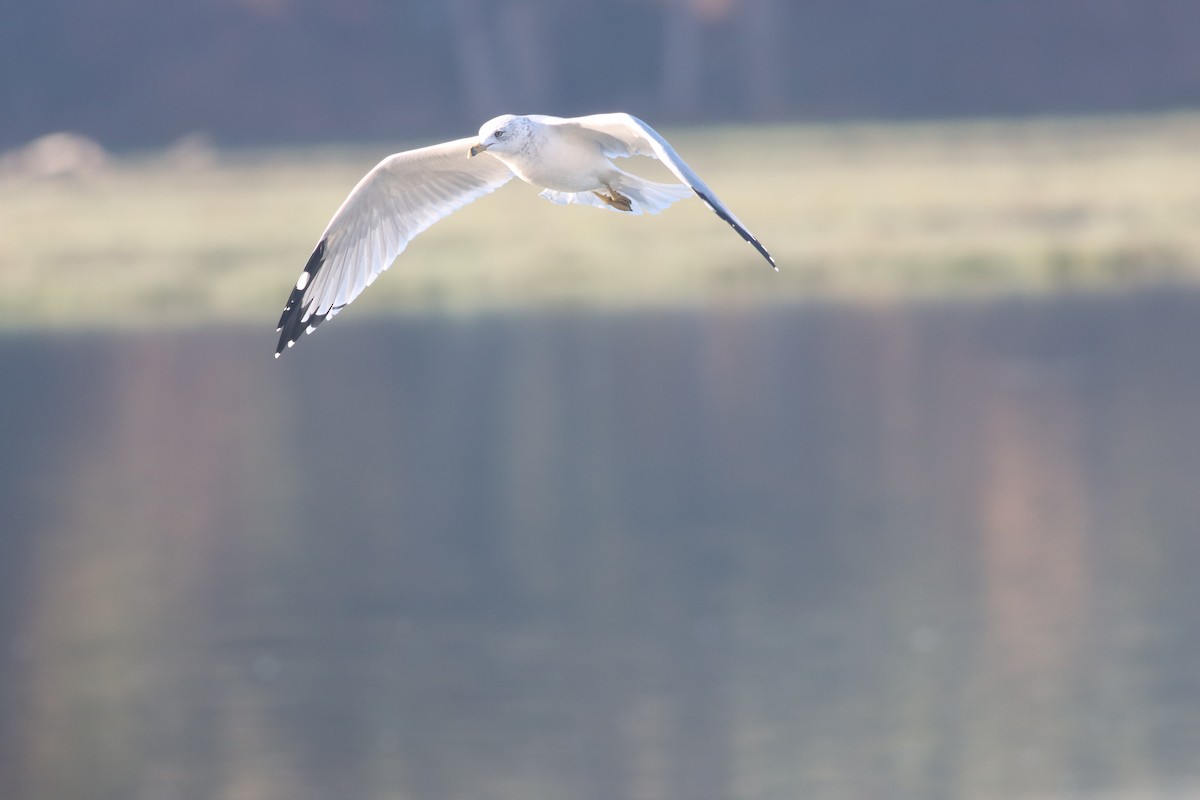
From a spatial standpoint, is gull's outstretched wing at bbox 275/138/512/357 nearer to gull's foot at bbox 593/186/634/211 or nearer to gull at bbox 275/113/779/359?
gull at bbox 275/113/779/359

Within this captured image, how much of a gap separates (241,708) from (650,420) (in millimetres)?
10152

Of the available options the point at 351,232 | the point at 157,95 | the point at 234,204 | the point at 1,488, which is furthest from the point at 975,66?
the point at 351,232

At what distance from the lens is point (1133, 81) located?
142ft

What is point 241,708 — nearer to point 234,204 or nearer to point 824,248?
point 824,248

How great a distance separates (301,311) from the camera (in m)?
9.48

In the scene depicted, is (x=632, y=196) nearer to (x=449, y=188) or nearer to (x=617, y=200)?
(x=617, y=200)

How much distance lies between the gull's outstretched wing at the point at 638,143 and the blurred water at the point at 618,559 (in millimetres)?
4605

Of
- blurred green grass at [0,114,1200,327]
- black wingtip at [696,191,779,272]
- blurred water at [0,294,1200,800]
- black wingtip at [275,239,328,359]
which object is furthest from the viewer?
blurred green grass at [0,114,1200,327]

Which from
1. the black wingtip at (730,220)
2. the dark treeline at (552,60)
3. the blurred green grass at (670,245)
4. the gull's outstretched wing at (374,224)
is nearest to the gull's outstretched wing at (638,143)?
the black wingtip at (730,220)

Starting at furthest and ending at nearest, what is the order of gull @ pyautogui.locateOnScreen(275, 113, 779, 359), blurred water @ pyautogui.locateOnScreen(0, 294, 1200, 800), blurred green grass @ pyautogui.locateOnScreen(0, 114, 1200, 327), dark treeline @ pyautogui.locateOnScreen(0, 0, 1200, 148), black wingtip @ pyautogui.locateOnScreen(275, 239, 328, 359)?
dark treeline @ pyautogui.locateOnScreen(0, 0, 1200, 148)
blurred green grass @ pyautogui.locateOnScreen(0, 114, 1200, 327)
blurred water @ pyautogui.locateOnScreen(0, 294, 1200, 800)
black wingtip @ pyautogui.locateOnScreen(275, 239, 328, 359)
gull @ pyautogui.locateOnScreen(275, 113, 779, 359)

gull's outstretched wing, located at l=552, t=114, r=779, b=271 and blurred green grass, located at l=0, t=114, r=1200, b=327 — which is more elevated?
blurred green grass, located at l=0, t=114, r=1200, b=327

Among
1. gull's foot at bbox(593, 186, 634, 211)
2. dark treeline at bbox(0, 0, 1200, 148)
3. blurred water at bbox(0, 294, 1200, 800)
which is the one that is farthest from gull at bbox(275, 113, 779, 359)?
dark treeline at bbox(0, 0, 1200, 148)

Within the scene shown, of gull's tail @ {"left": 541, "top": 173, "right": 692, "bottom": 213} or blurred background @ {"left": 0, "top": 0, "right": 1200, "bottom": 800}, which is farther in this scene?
blurred background @ {"left": 0, "top": 0, "right": 1200, "bottom": 800}

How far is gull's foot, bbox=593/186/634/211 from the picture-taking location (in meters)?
9.02
